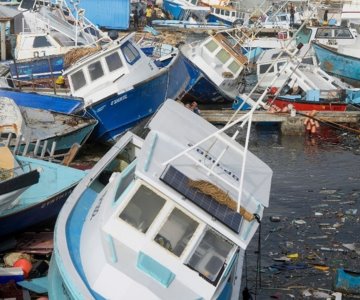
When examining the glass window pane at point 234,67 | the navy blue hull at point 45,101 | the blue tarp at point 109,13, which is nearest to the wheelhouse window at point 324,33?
the glass window pane at point 234,67

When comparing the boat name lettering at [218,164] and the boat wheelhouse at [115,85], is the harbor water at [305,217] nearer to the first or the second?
the boat name lettering at [218,164]

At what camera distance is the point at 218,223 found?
9586 mm

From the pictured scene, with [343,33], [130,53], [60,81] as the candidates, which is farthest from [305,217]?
[343,33]

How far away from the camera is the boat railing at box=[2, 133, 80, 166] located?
17.0 metres

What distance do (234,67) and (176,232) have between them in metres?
22.4

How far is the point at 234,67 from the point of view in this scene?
31.5 metres

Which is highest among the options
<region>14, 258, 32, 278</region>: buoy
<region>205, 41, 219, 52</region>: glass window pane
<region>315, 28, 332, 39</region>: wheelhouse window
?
<region>14, 258, 32, 278</region>: buoy

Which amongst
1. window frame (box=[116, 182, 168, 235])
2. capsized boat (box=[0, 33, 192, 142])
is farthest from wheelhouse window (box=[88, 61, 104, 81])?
window frame (box=[116, 182, 168, 235])

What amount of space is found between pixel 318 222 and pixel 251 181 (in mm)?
7729

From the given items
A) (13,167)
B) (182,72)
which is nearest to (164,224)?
(13,167)

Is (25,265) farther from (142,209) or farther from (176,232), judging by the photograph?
(176,232)

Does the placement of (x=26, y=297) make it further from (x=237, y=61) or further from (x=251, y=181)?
(x=237, y=61)

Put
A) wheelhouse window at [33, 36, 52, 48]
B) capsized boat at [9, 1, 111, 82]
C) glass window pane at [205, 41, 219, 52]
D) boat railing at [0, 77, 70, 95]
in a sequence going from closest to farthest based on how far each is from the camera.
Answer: boat railing at [0, 77, 70, 95] → capsized boat at [9, 1, 111, 82] → wheelhouse window at [33, 36, 52, 48] → glass window pane at [205, 41, 219, 52]

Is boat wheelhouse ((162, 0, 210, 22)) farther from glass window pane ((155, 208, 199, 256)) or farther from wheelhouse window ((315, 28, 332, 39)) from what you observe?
glass window pane ((155, 208, 199, 256))
